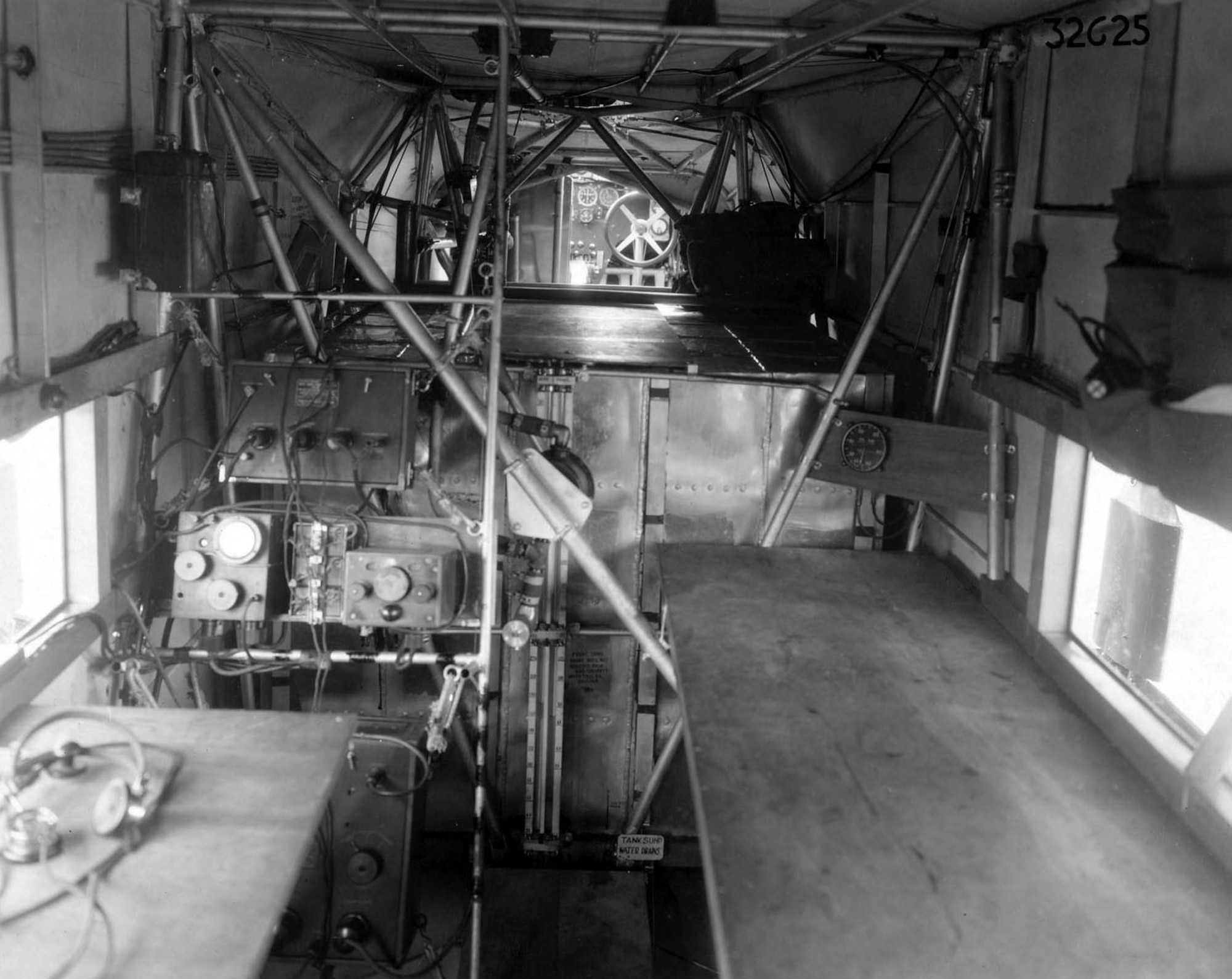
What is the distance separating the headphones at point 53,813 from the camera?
244 cm

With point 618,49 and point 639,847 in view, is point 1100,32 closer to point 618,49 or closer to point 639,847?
point 618,49

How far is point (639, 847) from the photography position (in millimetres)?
5238

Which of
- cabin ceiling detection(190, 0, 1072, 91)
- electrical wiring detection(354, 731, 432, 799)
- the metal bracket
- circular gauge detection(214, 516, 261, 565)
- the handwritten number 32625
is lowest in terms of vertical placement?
electrical wiring detection(354, 731, 432, 799)

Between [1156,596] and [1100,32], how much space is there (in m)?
1.65

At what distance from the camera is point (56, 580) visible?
3.64 meters

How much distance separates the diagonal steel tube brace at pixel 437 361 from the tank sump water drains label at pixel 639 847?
1.37 meters

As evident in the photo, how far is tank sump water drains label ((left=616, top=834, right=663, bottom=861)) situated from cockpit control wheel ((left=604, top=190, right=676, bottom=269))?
7.17 metres

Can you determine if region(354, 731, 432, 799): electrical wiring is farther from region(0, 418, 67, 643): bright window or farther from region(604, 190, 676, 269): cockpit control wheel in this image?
region(604, 190, 676, 269): cockpit control wheel

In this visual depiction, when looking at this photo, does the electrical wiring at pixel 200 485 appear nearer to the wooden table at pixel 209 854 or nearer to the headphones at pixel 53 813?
the wooden table at pixel 209 854

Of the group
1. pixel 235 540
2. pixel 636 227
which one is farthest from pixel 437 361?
pixel 636 227

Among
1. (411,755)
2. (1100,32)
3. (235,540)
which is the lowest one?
(411,755)

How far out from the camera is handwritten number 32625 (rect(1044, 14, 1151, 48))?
3.10 m

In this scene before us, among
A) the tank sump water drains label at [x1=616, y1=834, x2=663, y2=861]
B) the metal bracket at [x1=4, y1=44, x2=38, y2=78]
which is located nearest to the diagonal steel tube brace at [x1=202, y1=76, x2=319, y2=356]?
the metal bracket at [x1=4, y1=44, x2=38, y2=78]

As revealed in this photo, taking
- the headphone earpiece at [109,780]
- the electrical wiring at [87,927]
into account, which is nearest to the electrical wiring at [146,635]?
the headphone earpiece at [109,780]
